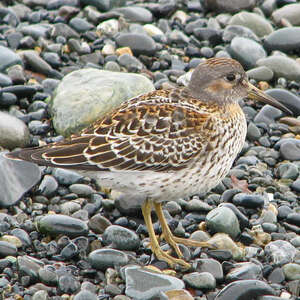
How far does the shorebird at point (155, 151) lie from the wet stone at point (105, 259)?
→ 49 cm

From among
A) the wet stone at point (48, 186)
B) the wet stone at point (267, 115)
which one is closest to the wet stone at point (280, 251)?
the wet stone at point (48, 186)

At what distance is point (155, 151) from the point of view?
7.96 m

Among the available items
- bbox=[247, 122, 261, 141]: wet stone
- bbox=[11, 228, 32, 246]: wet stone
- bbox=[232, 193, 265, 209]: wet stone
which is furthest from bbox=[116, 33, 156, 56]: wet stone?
bbox=[11, 228, 32, 246]: wet stone

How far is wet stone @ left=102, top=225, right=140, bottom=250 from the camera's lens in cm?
823

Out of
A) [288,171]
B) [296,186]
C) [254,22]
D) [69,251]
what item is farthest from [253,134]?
[69,251]

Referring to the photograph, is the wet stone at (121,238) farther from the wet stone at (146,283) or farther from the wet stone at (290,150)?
the wet stone at (290,150)

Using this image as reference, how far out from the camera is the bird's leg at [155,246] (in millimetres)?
8062

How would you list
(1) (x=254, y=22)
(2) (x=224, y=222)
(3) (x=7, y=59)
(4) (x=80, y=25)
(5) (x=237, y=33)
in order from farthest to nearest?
(1) (x=254, y=22), (5) (x=237, y=33), (4) (x=80, y=25), (3) (x=7, y=59), (2) (x=224, y=222)

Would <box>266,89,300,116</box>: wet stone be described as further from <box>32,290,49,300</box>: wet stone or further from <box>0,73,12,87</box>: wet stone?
<box>32,290,49,300</box>: wet stone

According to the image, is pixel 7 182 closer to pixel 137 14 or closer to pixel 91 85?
pixel 91 85

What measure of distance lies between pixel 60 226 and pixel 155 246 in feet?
3.56

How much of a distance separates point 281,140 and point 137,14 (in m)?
4.50

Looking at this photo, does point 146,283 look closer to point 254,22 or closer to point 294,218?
point 294,218

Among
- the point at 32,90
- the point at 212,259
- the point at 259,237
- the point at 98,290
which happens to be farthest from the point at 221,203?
the point at 32,90
